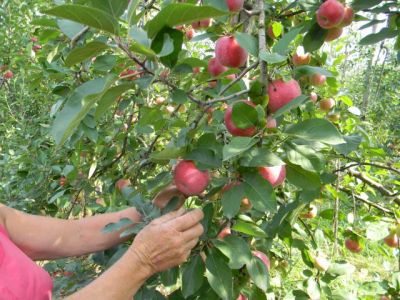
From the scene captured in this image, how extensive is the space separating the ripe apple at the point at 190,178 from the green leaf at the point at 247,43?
0.29 metres

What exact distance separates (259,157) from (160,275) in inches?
21.6

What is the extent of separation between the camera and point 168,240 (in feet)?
3.25

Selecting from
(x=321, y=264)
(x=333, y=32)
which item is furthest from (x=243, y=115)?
(x=321, y=264)

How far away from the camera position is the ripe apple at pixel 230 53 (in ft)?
3.46

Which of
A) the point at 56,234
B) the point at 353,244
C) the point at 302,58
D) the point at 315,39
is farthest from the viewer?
the point at 353,244

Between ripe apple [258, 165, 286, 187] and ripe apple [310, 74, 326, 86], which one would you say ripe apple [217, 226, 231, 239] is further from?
ripe apple [310, 74, 326, 86]

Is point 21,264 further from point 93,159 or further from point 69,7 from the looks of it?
point 93,159

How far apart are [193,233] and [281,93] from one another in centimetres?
38

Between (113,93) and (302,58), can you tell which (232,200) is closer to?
(113,93)

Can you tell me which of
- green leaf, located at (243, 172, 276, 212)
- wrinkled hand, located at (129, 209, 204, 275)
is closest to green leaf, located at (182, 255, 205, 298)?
wrinkled hand, located at (129, 209, 204, 275)

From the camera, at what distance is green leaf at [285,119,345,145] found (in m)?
0.75

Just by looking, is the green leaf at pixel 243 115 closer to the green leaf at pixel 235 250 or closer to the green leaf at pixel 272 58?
the green leaf at pixel 272 58

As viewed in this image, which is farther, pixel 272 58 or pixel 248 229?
pixel 248 229

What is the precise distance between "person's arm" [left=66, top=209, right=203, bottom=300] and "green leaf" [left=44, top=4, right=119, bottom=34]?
470mm
